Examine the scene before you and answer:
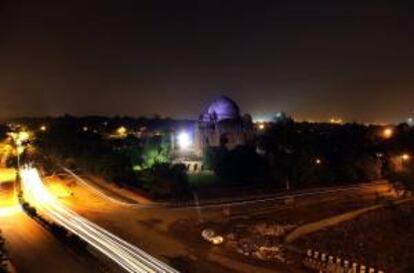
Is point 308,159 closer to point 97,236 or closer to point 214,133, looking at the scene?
point 214,133

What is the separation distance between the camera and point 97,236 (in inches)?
1410

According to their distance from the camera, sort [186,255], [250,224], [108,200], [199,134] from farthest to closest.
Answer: [199,134] → [108,200] → [250,224] → [186,255]

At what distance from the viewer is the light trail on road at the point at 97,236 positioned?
2967cm

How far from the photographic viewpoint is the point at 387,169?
73.4 m

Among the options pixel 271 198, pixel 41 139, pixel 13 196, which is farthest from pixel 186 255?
pixel 41 139

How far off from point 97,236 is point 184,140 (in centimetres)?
5132

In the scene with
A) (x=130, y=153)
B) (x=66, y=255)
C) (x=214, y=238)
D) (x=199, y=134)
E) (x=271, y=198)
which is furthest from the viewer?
(x=199, y=134)

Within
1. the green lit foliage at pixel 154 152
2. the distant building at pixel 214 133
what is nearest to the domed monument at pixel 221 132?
the distant building at pixel 214 133

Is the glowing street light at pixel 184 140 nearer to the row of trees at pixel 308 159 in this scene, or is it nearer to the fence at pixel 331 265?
the row of trees at pixel 308 159

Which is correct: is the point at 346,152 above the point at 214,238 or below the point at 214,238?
above

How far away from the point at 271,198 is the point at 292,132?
22.0 m

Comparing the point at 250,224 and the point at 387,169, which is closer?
the point at 250,224

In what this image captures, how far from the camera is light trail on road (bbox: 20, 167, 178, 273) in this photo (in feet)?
97.3

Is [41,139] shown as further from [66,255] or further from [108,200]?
[66,255]
